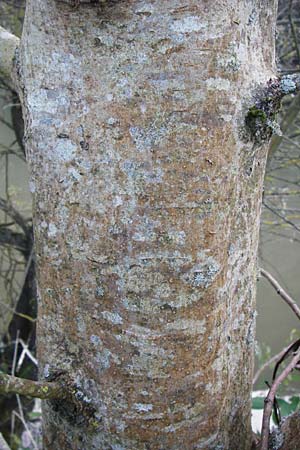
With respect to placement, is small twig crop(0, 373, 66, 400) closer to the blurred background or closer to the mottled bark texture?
the mottled bark texture

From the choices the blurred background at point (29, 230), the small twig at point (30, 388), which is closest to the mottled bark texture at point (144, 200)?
the small twig at point (30, 388)

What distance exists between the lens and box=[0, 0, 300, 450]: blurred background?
248cm

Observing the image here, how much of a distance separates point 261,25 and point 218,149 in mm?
139

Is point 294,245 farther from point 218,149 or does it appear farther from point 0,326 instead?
point 218,149

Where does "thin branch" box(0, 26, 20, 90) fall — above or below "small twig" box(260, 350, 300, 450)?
above

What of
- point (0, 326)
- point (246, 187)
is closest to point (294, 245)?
point (0, 326)

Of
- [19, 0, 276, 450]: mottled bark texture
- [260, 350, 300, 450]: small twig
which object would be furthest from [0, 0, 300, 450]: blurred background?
[19, 0, 276, 450]: mottled bark texture

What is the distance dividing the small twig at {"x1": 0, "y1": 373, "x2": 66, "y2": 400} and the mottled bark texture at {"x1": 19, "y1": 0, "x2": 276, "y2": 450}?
0.02m

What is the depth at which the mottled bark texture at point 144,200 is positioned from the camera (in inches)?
20.9

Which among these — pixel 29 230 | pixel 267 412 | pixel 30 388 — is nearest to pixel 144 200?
pixel 30 388

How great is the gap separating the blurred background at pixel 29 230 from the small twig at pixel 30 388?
146 centimetres

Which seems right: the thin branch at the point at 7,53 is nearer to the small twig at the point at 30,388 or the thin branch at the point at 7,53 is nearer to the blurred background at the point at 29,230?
the small twig at the point at 30,388

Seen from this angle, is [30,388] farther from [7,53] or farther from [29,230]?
[29,230]

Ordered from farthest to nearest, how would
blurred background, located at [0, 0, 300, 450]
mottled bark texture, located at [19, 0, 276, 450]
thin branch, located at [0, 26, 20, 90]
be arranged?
blurred background, located at [0, 0, 300, 450]
thin branch, located at [0, 26, 20, 90]
mottled bark texture, located at [19, 0, 276, 450]
